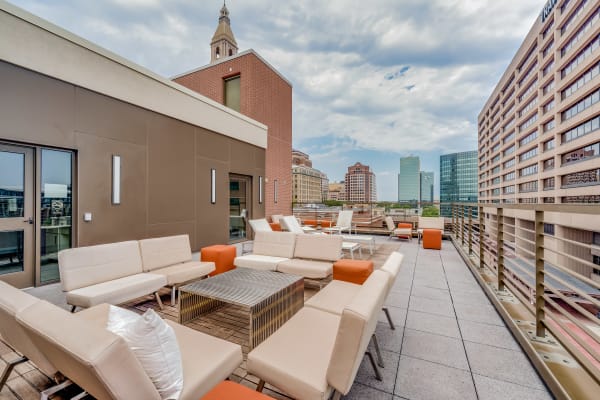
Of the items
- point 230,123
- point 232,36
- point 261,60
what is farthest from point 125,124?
point 232,36

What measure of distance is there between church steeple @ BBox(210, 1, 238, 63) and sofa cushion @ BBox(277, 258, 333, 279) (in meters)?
30.1

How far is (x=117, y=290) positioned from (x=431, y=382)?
3218mm

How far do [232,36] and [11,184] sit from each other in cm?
3121

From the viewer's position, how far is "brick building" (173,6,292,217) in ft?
30.2

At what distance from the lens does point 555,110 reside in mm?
28047

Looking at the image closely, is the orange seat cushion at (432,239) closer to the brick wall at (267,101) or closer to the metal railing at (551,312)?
the metal railing at (551,312)

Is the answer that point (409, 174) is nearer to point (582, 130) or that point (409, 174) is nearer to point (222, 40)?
point (582, 130)

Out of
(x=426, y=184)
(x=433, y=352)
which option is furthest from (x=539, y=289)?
(x=426, y=184)

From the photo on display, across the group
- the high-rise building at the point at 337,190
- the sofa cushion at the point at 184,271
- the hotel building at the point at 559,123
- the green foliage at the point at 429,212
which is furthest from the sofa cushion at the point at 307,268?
the high-rise building at the point at 337,190

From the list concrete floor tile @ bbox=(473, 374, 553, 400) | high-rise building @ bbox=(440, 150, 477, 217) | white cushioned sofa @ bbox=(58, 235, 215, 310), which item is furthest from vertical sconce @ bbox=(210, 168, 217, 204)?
high-rise building @ bbox=(440, 150, 477, 217)

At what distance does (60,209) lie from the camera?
4.23 metres

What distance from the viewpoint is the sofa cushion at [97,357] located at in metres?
0.93

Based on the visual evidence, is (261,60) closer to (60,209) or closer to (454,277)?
(60,209)

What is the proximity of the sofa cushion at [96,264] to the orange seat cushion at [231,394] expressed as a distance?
259 centimetres
